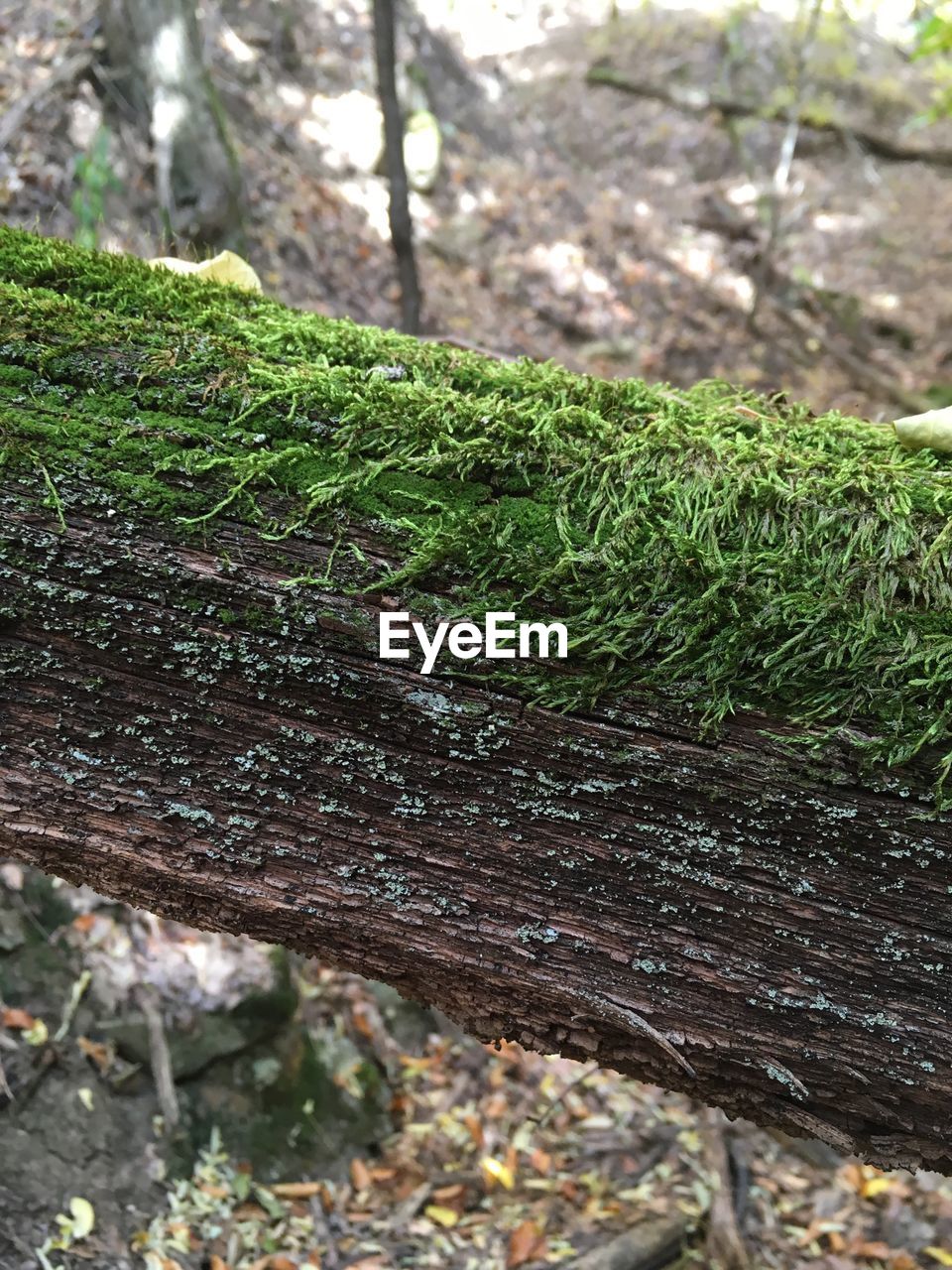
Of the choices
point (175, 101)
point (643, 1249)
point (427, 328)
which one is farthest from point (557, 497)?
point (427, 328)

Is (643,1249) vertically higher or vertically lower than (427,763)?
lower

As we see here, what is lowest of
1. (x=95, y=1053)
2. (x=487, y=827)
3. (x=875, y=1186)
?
(x=875, y=1186)

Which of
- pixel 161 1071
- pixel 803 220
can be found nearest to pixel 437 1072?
pixel 161 1071

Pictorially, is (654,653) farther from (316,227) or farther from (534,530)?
(316,227)

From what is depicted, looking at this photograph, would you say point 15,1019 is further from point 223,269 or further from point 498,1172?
point 223,269

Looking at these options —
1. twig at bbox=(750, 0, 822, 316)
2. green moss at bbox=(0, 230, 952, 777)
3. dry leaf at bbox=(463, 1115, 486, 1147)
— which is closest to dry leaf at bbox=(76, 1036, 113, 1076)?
dry leaf at bbox=(463, 1115, 486, 1147)

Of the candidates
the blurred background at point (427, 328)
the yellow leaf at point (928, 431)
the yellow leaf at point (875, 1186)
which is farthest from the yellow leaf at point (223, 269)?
the yellow leaf at point (875, 1186)
